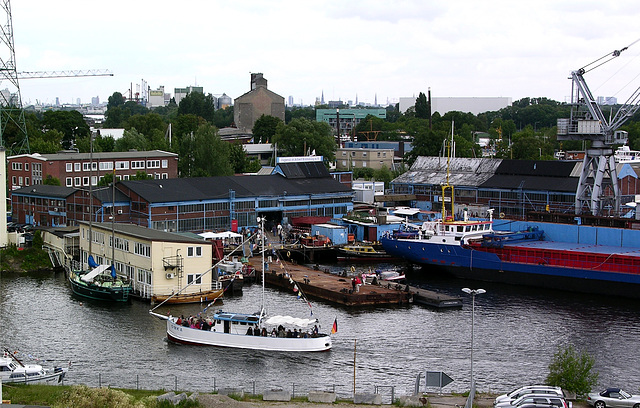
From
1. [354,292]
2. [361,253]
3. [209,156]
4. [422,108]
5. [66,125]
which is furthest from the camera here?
[422,108]

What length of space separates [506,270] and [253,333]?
2432 cm

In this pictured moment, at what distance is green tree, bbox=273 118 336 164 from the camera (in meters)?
104

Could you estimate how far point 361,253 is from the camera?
213 ft

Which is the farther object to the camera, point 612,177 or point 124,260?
point 612,177

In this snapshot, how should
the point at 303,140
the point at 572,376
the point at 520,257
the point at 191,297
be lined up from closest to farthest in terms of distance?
the point at 572,376 → the point at 191,297 → the point at 520,257 → the point at 303,140

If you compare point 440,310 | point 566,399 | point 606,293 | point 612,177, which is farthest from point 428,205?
point 566,399

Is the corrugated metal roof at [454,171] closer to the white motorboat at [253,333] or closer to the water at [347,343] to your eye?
the water at [347,343]

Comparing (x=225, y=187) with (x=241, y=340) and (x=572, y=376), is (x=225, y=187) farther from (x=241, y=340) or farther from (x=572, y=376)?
(x=572, y=376)

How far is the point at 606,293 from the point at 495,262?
7.75 meters

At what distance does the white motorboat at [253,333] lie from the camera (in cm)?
3881

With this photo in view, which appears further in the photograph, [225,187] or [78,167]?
[78,167]

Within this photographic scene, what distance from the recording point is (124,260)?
51.7 metres

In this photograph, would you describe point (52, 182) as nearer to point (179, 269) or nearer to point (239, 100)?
point (179, 269)

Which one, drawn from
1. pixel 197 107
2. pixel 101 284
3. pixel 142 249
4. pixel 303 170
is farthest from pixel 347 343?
pixel 197 107
